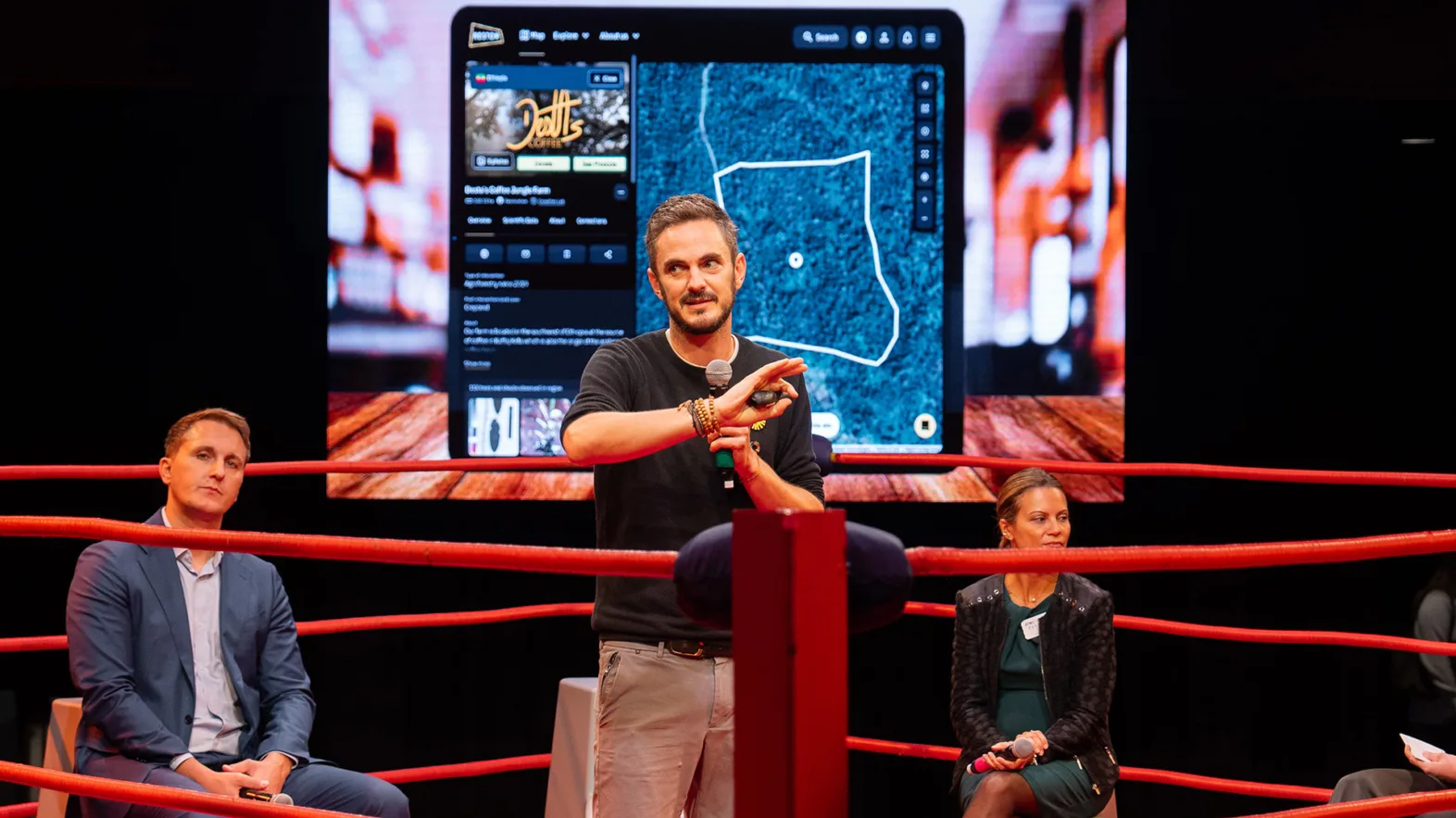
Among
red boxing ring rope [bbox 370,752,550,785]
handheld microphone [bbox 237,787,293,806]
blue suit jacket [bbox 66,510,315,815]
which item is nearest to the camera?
handheld microphone [bbox 237,787,293,806]

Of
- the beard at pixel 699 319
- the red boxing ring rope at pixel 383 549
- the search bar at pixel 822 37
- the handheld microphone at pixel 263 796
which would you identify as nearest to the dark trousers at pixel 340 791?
the handheld microphone at pixel 263 796

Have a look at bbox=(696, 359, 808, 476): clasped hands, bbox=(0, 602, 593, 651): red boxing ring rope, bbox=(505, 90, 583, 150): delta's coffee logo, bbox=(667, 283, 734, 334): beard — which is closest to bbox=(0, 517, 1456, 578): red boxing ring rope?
bbox=(696, 359, 808, 476): clasped hands

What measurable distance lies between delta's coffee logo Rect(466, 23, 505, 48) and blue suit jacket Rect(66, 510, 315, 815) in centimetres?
185

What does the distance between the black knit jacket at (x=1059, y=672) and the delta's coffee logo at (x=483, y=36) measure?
2.22 metres

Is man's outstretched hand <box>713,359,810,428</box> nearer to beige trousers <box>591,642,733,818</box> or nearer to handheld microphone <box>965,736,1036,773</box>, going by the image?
beige trousers <box>591,642,733,818</box>

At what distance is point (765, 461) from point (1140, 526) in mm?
2398

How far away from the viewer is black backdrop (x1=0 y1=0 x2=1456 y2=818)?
12.7 feet

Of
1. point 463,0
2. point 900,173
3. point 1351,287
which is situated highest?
point 463,0

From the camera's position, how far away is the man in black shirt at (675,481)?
1666 millimetres

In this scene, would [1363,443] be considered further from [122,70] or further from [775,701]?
[122,70]

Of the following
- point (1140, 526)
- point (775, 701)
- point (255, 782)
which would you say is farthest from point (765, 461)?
point (1140, 526)

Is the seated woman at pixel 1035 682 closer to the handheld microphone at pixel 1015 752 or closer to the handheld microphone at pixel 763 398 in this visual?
the handheld microphone at pixel 1015 752

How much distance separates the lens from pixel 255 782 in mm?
2264

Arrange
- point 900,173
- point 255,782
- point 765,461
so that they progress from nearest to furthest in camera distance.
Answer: point 765,461 < point 255,782 < point 900,173
